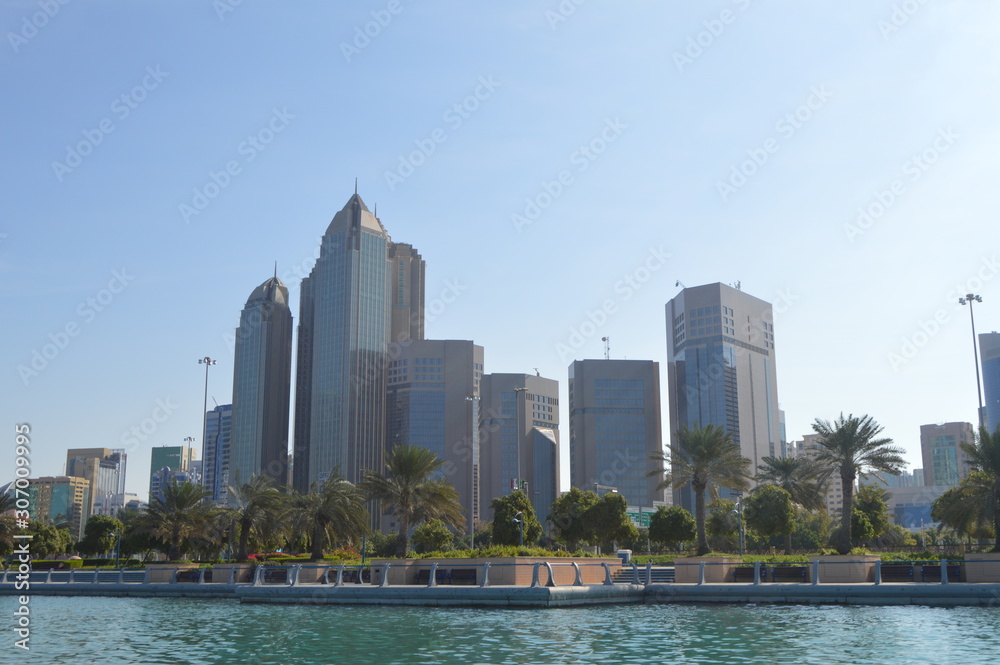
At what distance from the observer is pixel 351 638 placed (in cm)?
2245

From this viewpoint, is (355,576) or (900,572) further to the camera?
(355,576)

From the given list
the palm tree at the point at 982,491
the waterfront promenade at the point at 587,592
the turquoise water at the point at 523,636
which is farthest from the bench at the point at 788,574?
the palm tree at the point at 982,491

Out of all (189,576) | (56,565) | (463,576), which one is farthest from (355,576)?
(56,565)

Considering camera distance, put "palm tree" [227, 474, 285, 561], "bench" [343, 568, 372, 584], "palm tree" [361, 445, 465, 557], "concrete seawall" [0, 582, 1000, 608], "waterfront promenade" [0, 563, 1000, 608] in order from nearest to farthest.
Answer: "concrete seawall" [0, 582, 1000, 608] < "waterfront promenade" [0, 563, 1000, 608] < "bench" [343, 568, 372, 584] < "palm tree" [361, 445, 465, 557] < "palm tree" [227, 474, 285, 561]

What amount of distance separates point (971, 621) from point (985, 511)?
23.1 meters

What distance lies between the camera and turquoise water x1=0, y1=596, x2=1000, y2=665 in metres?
18.8

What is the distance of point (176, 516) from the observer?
2261 inches

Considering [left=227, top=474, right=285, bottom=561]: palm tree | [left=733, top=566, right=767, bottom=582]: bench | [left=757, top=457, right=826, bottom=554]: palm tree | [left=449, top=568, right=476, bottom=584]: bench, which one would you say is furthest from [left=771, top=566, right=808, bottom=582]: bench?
[left=757, top=457, right=826, bottom=554]: palm tree

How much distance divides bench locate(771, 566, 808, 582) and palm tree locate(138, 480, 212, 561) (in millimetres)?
37211

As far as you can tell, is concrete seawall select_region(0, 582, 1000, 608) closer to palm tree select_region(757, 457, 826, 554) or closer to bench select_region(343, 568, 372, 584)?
bench select_region(343, 568, 372, 584)

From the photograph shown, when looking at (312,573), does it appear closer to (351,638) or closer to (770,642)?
(351,638)

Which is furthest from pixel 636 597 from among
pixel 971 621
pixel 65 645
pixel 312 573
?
pixel 65 645

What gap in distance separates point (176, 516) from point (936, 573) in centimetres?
4377

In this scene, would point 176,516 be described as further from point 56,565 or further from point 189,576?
point 189,576
